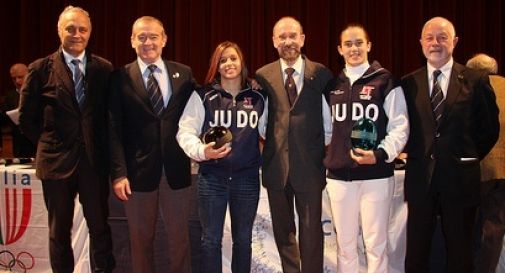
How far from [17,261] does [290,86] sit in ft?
7.59

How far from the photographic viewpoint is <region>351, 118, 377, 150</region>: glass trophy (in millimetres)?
2646

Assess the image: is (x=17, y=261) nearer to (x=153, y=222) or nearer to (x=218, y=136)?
(x=153, y=222)

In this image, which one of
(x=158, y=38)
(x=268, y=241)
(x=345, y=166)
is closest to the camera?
(x=345, y=166)

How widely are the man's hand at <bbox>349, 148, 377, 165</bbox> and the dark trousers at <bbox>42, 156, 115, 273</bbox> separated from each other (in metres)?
1.40

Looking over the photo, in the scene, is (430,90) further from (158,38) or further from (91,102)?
(91,102)

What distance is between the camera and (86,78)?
2908mm

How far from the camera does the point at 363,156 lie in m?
2.66

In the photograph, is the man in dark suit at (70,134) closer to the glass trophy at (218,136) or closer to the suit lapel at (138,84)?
the suit lapel at (138,84)

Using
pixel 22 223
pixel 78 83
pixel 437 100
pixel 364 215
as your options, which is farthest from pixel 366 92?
pixel 22 223

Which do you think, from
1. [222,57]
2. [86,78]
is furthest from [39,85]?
[222,57]

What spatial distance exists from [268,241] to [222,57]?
1279 mm

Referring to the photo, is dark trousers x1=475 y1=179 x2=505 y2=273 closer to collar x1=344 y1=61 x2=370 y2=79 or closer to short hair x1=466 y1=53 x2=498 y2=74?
short hair x1=466 y1=53 x2=498 y2=74

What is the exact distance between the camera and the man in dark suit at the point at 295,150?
9.18 feet

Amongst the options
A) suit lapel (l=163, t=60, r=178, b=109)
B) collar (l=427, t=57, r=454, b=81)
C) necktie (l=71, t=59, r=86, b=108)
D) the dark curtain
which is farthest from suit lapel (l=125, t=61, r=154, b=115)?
the dark curtain
